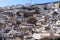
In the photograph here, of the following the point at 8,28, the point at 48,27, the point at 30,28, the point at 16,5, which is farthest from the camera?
the point at 16,5

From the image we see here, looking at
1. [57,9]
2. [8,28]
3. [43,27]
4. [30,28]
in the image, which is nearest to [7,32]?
[8,28]

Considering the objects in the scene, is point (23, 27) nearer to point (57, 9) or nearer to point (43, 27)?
point (43, 27)

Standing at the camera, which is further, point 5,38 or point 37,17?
point 37,17

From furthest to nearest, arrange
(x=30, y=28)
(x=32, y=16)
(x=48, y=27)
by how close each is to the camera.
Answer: (x=32, y=16)
(x=30, y=28)
(x=48, y=27)

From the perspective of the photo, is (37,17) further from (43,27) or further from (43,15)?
(43,27)

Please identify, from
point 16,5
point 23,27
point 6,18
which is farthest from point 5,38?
point 16,5

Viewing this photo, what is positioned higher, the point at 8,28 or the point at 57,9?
the point at 57,9
